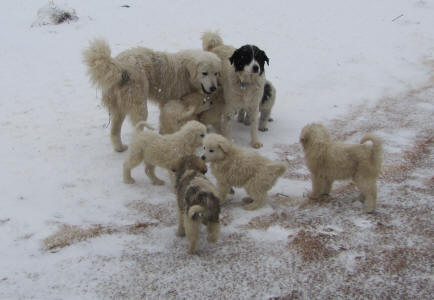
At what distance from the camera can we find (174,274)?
353 centimetres

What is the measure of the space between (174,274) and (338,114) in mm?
5024

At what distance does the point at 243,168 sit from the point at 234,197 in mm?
628

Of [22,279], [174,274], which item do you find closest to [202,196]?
[174,274]

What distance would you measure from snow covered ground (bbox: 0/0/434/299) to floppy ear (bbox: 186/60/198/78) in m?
1.40

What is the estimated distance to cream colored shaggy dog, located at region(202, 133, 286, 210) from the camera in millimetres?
4488

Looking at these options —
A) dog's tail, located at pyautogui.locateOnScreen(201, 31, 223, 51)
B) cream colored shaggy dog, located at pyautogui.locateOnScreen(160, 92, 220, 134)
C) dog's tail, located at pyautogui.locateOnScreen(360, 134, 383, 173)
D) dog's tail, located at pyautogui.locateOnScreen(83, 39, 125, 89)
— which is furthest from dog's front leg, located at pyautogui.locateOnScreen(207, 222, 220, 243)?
dog's tail, located at pyautogui.locateOnScreen(201, 31, 223, 51)

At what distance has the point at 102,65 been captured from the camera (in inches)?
216

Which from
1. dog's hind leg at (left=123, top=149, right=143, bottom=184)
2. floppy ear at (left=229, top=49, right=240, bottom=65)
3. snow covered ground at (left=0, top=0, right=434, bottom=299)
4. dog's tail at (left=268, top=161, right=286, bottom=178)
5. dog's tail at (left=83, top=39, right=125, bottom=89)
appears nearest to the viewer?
snow covered ground at (left=0, top=0, right=434, bottom=299)

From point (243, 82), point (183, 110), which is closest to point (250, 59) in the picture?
point (243, 82)

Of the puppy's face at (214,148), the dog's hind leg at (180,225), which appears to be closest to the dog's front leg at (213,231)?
the dog's hind leg at (180,225)

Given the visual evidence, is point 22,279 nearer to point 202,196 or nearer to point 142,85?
point 202,196

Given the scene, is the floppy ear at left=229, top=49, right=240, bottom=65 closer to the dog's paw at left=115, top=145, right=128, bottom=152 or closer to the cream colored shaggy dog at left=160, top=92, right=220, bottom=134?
the cream colored shaggy dog at left=160, top=92, right=220, bottom=134

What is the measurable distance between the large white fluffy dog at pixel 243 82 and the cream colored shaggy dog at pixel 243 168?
5.95 ft

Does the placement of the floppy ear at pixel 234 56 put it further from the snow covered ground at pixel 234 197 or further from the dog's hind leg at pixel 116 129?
the dog's hind leg at pixel 116 129
